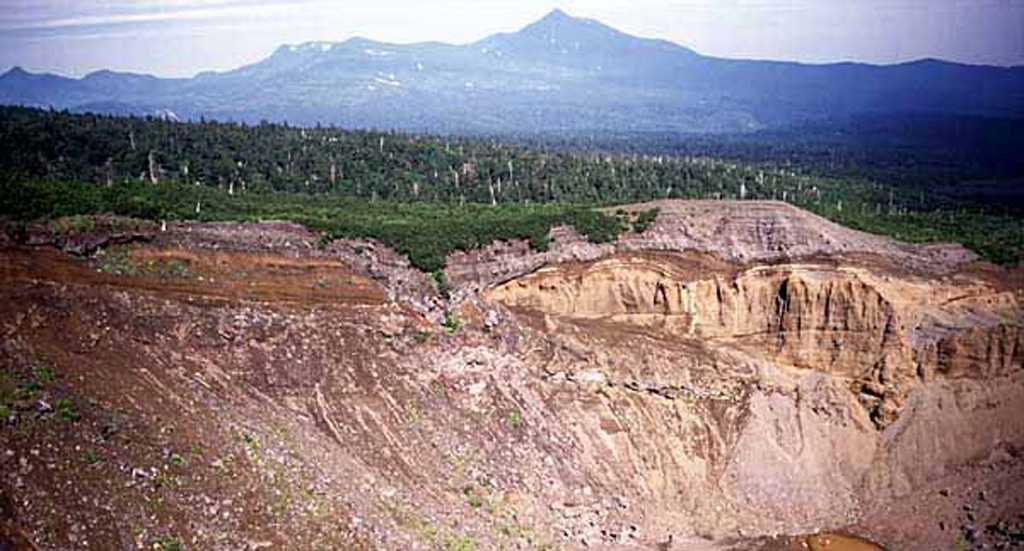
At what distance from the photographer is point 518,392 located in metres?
27.4

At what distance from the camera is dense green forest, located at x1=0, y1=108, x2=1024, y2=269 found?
31.2 metres

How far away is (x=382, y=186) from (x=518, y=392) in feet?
100

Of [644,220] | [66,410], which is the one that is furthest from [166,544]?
[644,220]

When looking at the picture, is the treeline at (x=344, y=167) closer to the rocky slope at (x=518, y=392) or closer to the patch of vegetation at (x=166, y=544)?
the rocky slope at (x=518, y=392)

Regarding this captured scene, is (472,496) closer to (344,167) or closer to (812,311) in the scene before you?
(812,311)

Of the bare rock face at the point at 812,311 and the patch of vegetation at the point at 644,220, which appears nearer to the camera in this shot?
the bare rock face at the point at 812,311

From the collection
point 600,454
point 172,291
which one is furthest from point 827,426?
point 172,291

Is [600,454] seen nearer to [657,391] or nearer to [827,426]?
[657,391]

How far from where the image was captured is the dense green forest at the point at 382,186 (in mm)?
31152

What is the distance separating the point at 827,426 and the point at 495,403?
12.3 m

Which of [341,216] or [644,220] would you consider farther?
[341,216]

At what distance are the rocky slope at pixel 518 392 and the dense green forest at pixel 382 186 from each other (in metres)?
2.74

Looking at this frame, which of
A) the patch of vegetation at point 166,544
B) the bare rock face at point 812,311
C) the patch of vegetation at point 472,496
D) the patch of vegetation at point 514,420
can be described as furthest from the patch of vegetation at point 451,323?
the patch of vegetation at point 166,544

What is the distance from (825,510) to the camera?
1112 inches
